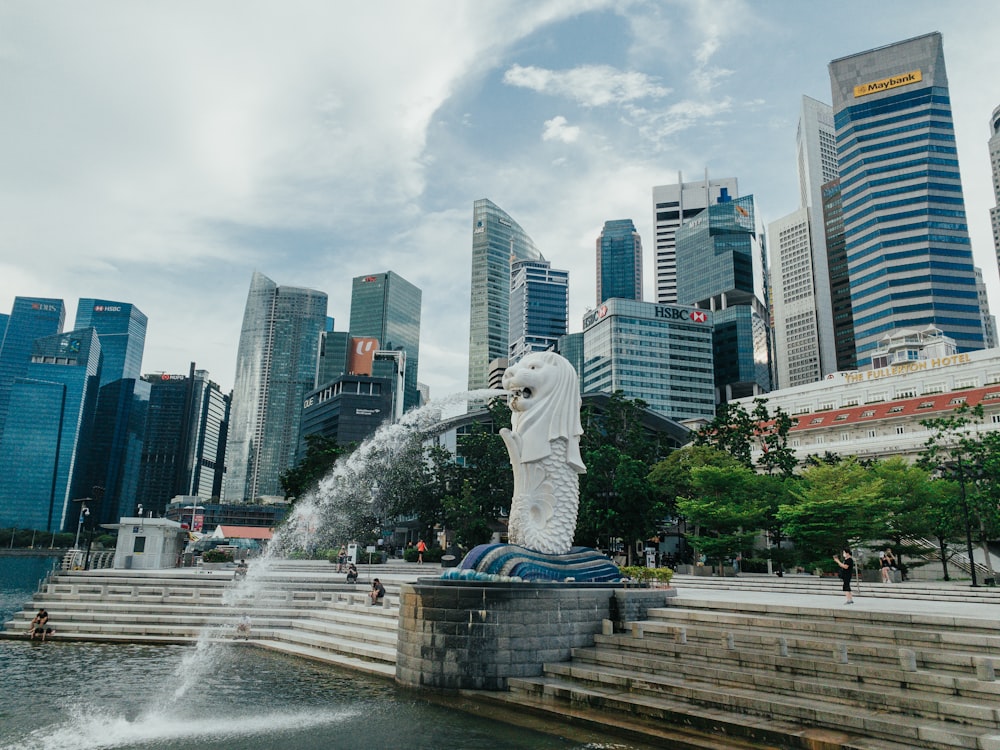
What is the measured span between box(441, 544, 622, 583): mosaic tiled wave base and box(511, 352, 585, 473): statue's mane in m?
2.56

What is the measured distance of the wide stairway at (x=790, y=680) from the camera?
956cm

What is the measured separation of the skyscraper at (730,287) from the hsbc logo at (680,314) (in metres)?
21.2

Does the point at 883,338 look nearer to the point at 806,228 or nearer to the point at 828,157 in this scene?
the point at 806,228

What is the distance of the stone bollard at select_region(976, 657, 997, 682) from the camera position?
394 inches

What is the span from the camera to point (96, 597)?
23453 millimetres

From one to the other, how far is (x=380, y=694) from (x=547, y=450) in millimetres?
7222

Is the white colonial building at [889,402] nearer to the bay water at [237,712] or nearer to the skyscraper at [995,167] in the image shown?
the bay water at [237,712]

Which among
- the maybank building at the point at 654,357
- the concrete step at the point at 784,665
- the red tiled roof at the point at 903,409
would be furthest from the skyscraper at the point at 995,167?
the concrete step at the point at 784,665

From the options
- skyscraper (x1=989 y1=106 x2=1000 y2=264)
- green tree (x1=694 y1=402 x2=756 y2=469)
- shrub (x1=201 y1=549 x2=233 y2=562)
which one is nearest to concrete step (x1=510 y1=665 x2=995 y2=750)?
green tree (x1=694 y1=402 x2=756 y2=469)

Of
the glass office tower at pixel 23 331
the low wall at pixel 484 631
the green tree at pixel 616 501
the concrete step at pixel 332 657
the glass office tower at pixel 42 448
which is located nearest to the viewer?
the low wall at pixel 484 631

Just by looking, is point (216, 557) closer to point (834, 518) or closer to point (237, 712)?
point (237, 712)

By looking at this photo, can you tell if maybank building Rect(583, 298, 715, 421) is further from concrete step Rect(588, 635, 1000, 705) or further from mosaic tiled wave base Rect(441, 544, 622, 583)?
concrete step Rect(588, 635, 1000, 705)

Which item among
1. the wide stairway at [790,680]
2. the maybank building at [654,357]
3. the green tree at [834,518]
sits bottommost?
the wide stairway at [790,680]

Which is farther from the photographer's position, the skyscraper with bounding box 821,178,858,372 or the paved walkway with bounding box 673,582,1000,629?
the skyscraper with bounding box 821,178,858,372
